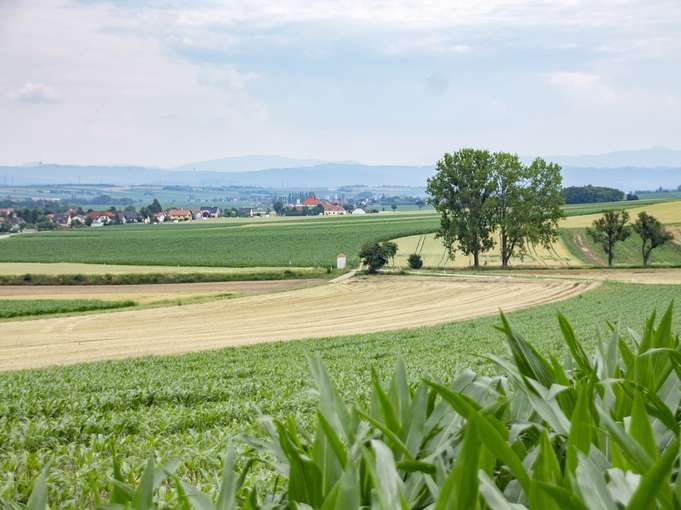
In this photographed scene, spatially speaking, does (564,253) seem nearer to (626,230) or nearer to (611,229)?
(611,229)

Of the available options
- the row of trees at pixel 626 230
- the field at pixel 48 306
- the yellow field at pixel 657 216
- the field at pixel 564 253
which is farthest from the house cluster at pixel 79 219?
the row of trees at pixel 626 230

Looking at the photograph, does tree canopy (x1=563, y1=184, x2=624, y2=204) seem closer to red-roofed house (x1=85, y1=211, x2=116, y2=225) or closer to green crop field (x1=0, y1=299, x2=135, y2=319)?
red-roofed house (x1=85, y1=211, x2=116, y2=225)

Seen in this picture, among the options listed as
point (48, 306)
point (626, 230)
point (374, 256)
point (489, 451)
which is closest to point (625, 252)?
point (626, 230)

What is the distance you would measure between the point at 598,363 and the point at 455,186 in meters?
67.3

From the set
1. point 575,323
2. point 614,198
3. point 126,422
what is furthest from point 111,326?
point 614,198

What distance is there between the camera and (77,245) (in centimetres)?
10631

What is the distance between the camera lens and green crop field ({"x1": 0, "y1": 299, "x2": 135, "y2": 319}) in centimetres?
4331

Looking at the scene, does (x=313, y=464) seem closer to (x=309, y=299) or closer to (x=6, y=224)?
(x=309, y=299)

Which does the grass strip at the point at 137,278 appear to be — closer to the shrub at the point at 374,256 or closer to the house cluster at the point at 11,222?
the shrub at the point at 374,256

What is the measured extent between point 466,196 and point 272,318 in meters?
33.8

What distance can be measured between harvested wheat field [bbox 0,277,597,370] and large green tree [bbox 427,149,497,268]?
11337 mm

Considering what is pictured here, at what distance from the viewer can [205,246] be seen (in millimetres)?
104938

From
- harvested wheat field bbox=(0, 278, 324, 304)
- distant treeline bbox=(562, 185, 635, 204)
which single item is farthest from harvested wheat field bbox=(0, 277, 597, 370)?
distant treeline bbox=(562, 185, 635, 204)

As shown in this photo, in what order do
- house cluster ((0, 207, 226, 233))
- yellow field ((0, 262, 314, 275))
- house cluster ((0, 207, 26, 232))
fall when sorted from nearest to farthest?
yellow field ((0, 262, 314, 275))
house cluster ((0, 207, 26, 232))
house cluster ((0, 207, 226, 233))
